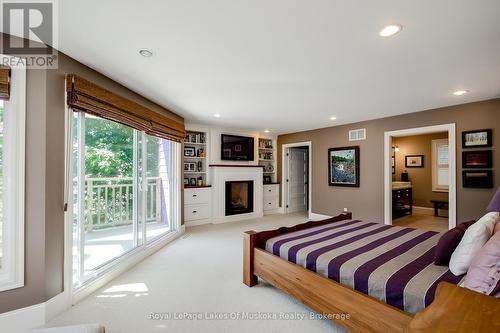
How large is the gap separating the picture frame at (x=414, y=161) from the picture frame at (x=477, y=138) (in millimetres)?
3152

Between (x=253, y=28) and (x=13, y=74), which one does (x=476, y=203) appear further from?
(x=13, y=74)

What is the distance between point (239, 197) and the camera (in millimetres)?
6074

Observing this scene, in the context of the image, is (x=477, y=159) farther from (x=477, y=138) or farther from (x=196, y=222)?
(x=196, y=222)

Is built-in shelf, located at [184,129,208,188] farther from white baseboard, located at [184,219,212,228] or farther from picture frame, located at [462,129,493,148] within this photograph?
picture frame, located at [462,129,493,148]

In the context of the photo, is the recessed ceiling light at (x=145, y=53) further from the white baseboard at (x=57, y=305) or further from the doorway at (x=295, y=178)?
the doorway at (x=295, y=178)

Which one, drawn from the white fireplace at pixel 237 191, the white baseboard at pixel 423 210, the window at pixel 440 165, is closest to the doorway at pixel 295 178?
the white fireplace at pixel 237 191

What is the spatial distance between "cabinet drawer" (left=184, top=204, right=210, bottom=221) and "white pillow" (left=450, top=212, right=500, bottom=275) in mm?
4468

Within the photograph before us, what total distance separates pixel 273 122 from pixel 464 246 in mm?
4032

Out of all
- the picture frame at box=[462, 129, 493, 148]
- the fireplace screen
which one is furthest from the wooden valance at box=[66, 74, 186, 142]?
the picture frame at box=[462, 129, 493, 148]

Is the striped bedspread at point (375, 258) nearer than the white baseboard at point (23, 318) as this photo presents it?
Yes

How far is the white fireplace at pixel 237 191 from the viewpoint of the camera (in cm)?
546

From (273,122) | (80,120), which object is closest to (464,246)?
(80,120)

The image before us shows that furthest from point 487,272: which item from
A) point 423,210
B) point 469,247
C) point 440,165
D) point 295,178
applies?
point 423,210

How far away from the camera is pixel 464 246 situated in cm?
152
